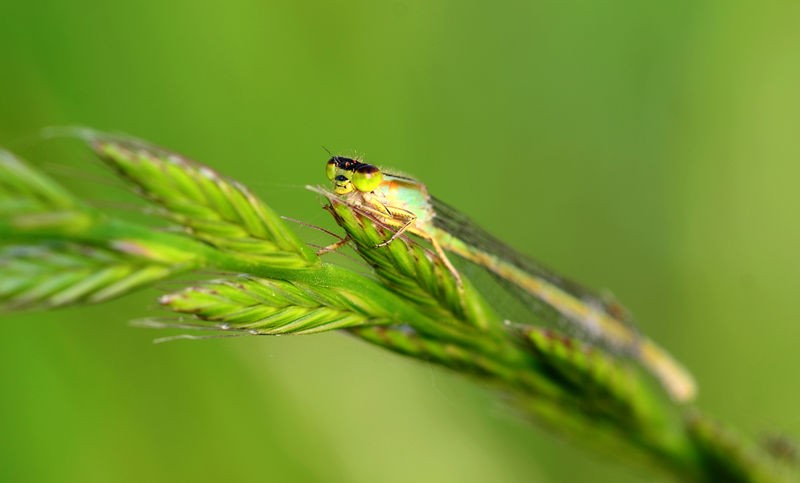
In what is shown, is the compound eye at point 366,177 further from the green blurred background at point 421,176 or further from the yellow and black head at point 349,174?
the green blurred background at point 421,176

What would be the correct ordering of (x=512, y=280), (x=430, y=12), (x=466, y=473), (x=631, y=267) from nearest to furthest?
(x=512, y=280), (x=466, y=473), (x=430, y=12), (x=631, y=267)

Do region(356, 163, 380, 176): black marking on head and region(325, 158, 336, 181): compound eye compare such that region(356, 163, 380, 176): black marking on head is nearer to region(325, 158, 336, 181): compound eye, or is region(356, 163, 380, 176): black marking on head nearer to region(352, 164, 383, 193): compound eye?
region(352, 164, 383, 193): compound eye

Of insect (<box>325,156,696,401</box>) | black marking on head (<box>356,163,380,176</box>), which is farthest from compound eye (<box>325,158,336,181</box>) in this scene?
black marking on head (<box>356,163,380,176</box>)

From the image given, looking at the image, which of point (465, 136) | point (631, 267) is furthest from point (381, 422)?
point (631, 267)

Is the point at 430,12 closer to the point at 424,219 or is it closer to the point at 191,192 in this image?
the point at 424,219

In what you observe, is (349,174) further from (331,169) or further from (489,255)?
(489,255)

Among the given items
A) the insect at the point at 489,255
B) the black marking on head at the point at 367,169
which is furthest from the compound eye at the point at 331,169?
the black marking on head at the point at 367,169

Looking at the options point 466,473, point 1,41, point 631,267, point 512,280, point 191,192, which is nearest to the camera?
point 191,192

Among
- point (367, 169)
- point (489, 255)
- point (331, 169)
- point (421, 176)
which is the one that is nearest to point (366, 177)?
point (367, 169)

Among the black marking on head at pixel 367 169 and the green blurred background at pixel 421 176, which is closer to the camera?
the black marking on head at pixel 367 169
